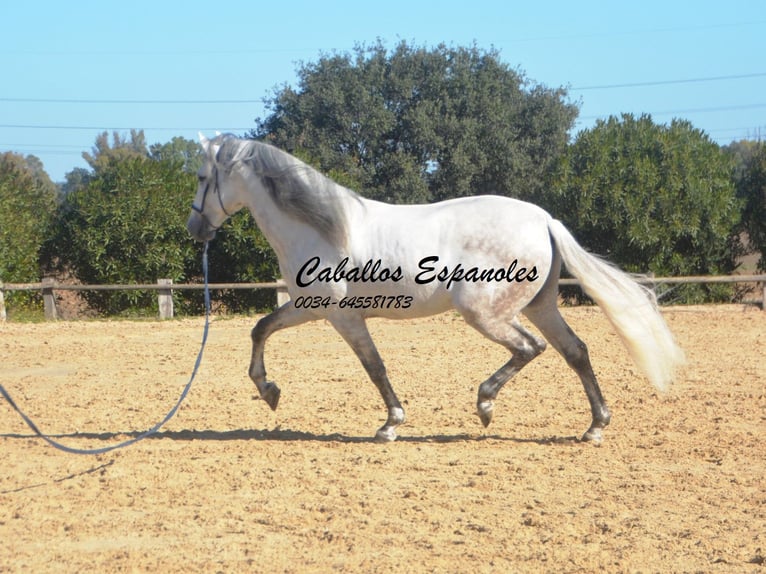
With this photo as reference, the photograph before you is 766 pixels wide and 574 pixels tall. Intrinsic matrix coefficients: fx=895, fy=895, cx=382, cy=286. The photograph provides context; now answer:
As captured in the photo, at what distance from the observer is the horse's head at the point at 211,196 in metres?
6.38

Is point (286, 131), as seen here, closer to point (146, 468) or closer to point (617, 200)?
point (617, 200)

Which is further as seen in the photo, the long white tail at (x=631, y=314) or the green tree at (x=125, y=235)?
the green tree at (x=125, y=235)

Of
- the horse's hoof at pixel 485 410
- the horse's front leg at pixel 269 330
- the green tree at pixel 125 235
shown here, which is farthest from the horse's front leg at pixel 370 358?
the green tree at pixel 125 235

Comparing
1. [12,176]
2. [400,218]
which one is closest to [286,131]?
[12,176]

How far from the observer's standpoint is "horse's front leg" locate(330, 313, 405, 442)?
246 inches

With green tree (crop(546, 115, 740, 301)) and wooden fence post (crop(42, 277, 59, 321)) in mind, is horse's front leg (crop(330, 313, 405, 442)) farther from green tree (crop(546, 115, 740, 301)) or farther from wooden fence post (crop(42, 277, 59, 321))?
green tree (crop(546, 115, 740, 301))

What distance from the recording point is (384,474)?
5.37 metres

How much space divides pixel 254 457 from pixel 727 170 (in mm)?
14713

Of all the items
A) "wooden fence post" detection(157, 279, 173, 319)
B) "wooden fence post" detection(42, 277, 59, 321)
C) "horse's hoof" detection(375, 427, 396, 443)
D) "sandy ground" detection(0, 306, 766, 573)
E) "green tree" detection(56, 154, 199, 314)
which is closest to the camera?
"sandy ground" detection(0, 306, 766, 573)

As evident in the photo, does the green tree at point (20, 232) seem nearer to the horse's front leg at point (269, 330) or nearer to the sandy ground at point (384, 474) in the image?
the sandy ground at point (384, 474)

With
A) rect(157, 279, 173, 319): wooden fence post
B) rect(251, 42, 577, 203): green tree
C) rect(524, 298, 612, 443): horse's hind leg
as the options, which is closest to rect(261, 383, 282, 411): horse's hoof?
rect(524, 298, 612, 443): horse's hind leg

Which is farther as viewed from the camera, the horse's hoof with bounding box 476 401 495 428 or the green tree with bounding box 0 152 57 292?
the green tree with bounding box 0 152 57 292

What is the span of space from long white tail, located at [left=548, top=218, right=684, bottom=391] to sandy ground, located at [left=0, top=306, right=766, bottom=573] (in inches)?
22.2

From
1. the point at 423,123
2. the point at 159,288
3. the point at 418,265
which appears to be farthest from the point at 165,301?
the point at 423,123
